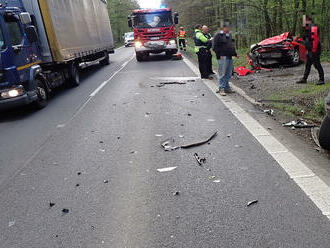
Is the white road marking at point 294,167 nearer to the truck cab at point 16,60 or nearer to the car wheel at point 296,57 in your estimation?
the truck cab at point 16,60

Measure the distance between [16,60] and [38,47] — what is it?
1.75 metres

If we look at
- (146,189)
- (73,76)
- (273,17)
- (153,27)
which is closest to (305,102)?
(146,189)

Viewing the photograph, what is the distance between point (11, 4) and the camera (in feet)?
27.8

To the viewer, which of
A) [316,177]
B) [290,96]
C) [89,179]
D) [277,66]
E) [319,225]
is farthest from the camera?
[277,66]

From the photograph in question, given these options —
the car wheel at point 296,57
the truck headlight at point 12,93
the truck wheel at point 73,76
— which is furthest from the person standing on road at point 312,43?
the truck wheel at point 73,76

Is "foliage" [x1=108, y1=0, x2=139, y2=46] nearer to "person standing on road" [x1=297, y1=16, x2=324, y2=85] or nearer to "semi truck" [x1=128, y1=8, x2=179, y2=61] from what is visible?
"semi truck" [x1=128, y1=8, x2=179, y2=61]

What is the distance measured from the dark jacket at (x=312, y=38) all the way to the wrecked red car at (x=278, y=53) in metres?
3.40

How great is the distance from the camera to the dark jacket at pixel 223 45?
26.5ft

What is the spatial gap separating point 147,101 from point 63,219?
18.2ft

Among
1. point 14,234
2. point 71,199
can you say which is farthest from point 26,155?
point 14,234

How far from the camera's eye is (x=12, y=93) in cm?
747

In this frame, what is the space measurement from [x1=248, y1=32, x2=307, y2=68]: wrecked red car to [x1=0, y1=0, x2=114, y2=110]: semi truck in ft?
22.5

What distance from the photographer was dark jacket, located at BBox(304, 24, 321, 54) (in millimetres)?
8016

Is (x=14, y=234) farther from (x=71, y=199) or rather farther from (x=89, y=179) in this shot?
(x=89, y=179)
